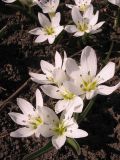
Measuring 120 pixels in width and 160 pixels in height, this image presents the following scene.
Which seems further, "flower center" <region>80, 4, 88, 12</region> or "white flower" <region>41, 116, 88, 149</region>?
"flower center" <region>80, 4, 88, 12</region>

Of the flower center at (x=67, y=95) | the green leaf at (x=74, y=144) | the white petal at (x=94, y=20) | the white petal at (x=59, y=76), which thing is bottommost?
the green leaf at (x=74, y=144)

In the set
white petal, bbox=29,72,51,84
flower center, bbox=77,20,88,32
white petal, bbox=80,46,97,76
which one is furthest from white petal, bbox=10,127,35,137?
flower center, bbox=77,20,88,32

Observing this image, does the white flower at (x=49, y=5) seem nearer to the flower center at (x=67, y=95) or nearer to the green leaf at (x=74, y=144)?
the flower center at (x=67, y=95)

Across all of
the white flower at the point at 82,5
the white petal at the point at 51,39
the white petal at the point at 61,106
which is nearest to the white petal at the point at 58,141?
the white petal at the point at 61,106

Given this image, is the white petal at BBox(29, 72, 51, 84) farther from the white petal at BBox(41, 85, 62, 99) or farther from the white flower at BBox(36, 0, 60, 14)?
the white flower at BBox(36, 0, 60, 14)

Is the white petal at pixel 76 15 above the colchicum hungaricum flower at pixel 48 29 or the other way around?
above

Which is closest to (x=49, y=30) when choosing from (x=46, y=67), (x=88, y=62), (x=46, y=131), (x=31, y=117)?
(x=46, y=67)

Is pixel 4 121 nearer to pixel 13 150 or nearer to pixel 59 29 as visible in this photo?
pixel 13 150
